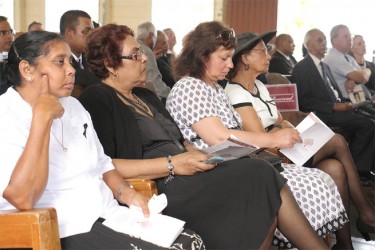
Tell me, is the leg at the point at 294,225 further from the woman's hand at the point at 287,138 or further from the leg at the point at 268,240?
the woman's hand at the point at 287,138

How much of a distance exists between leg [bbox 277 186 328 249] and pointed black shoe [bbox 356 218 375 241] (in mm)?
1178

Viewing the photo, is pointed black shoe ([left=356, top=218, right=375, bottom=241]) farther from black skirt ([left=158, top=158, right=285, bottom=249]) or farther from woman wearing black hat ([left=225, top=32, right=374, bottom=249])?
black skirt ([left=158, top=158, right=285, bottom=249])

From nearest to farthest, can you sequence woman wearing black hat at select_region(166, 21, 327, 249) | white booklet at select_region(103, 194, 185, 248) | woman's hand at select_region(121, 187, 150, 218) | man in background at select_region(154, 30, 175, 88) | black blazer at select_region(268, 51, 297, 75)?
white booklet at select_region(103, 194, 185, 248)
woman's hand at select_region(121, 187, 150, 218)
woman wearing black hat at select_region(166, 21, 327, 249)
man in background at select_region(154, 30, 175, 88)
black blazer at select_region(268, 51, 297, 75)

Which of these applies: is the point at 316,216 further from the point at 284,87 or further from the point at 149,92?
the point at 284,87

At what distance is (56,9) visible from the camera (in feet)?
34.3

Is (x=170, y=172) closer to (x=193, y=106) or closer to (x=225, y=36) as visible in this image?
(x=193, y=106)

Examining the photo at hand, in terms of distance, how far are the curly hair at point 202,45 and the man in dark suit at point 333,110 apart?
269 cm

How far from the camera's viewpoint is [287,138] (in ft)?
10.4

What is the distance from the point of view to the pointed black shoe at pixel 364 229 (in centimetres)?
374

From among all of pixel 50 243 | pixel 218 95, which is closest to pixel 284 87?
pixel 218 95

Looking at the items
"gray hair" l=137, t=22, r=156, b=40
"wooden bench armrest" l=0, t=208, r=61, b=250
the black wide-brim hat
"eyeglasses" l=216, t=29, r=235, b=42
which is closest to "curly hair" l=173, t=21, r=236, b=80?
"eyeglasses" l=216, t=29, r=235, b=42

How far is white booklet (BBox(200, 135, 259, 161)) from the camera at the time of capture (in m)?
2.58

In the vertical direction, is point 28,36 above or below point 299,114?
above

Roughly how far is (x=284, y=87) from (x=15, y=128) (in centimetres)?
296
